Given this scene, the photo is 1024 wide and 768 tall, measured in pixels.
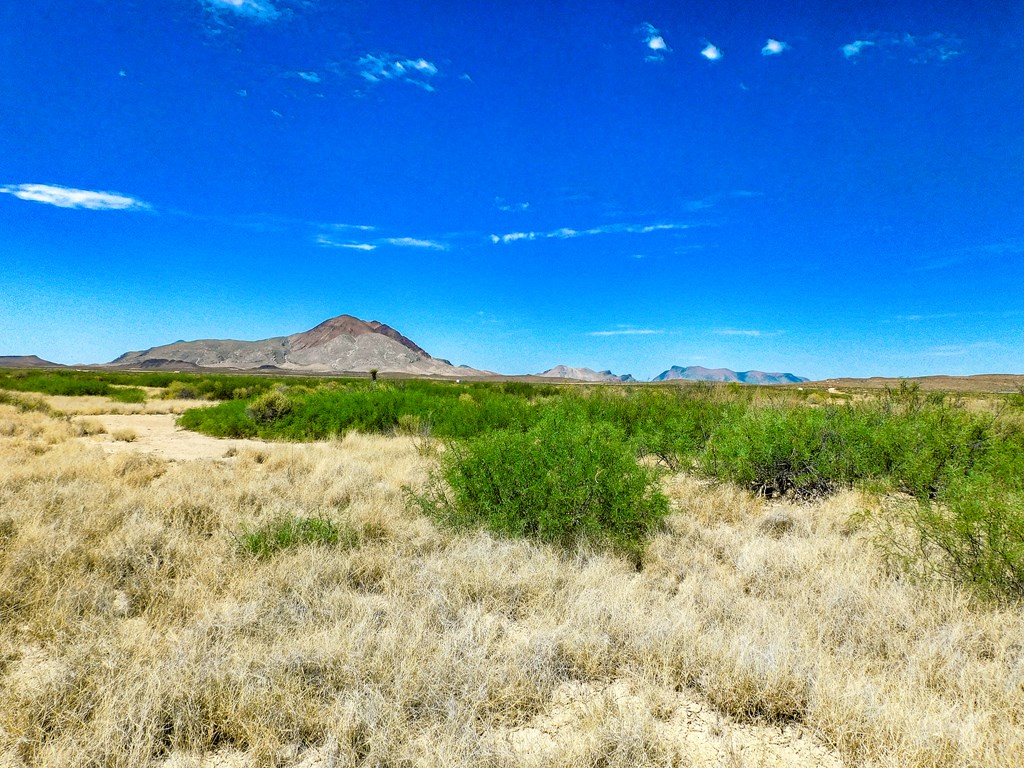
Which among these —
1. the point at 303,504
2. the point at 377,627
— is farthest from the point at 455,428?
the point at 377,627

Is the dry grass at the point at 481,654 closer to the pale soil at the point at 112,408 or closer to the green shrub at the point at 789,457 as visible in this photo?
the green shrub at the point at 789,457

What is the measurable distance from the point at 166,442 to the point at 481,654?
1395 cm

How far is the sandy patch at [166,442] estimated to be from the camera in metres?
12.1

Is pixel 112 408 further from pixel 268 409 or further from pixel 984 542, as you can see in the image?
pixel 984 542

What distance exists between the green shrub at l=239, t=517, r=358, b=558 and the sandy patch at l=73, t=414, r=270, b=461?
23.0 ft

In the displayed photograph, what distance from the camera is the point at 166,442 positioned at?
13930 mm

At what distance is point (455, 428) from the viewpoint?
13.4 meters

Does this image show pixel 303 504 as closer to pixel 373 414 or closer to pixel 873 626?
pixel 873 626

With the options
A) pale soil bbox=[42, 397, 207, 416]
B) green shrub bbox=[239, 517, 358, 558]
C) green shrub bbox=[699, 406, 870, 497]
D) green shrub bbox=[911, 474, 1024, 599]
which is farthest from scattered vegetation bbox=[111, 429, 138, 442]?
green shrub bbox=[911, 474, 1024, 599]

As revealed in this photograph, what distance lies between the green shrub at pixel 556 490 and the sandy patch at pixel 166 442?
26.3 feet

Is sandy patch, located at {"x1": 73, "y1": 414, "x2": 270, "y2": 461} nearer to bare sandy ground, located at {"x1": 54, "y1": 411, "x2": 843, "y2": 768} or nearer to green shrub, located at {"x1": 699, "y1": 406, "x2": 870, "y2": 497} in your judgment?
bare sandy ground, located at {"x1": 54, "y1": 411, "x2": 843, "y2": 768}

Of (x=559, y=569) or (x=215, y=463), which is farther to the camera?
(x=215, y=463)

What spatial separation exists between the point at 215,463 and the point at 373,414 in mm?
5798

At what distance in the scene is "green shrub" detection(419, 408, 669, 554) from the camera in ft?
18.2
